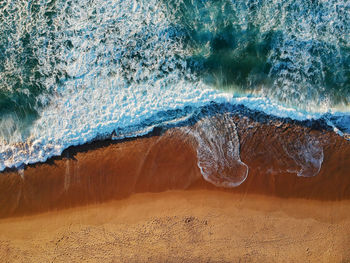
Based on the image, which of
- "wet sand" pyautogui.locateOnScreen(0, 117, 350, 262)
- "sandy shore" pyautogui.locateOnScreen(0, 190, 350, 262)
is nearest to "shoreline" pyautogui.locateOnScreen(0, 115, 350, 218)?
"wet sand" pyautogui.locateOnScreen(0, 117, 350, 262)

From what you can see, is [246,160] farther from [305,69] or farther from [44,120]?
[44,120]

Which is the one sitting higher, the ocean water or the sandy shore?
the ocean water

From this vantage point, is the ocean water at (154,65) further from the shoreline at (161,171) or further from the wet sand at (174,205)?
the wet sand at (174,205)

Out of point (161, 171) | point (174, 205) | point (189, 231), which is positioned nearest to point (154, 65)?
point (161, 171)

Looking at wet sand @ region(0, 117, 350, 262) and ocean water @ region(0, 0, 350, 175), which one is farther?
ocean water @ region(0, 0, 350, 175)

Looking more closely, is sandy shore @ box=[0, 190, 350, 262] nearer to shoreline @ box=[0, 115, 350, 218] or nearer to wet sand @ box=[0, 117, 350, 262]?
wet sand @ box=[0, 117, 350, 262]

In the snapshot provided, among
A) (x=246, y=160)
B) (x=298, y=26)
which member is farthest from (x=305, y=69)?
(x=246, y=160)

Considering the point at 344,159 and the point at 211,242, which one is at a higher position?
the point at 344,159
